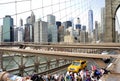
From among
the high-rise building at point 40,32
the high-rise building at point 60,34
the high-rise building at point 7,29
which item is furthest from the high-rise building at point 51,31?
the high-rise building at point 7,29

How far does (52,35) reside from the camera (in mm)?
21891

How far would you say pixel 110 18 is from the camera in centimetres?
1838

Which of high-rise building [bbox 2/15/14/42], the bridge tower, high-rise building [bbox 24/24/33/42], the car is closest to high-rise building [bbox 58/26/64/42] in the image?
high-rise building [bbox 24/24/33/42]

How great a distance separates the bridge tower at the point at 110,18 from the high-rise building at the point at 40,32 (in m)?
5.48

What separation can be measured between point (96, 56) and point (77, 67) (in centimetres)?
1363

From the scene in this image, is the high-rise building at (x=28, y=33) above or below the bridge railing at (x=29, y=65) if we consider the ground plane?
above

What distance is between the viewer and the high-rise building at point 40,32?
758 inches

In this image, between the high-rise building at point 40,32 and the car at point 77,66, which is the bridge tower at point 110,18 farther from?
the high-rise building at point 40,32

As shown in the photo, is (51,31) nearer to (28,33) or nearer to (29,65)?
(28,33)

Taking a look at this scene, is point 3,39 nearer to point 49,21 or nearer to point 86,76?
point 86,76

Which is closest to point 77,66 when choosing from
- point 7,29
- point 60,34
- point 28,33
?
point 28,33

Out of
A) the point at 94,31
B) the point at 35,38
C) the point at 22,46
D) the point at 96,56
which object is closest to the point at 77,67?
the point at 35,38

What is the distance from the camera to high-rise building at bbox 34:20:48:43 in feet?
63.2

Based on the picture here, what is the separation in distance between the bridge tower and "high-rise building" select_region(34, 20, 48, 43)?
5480mm
